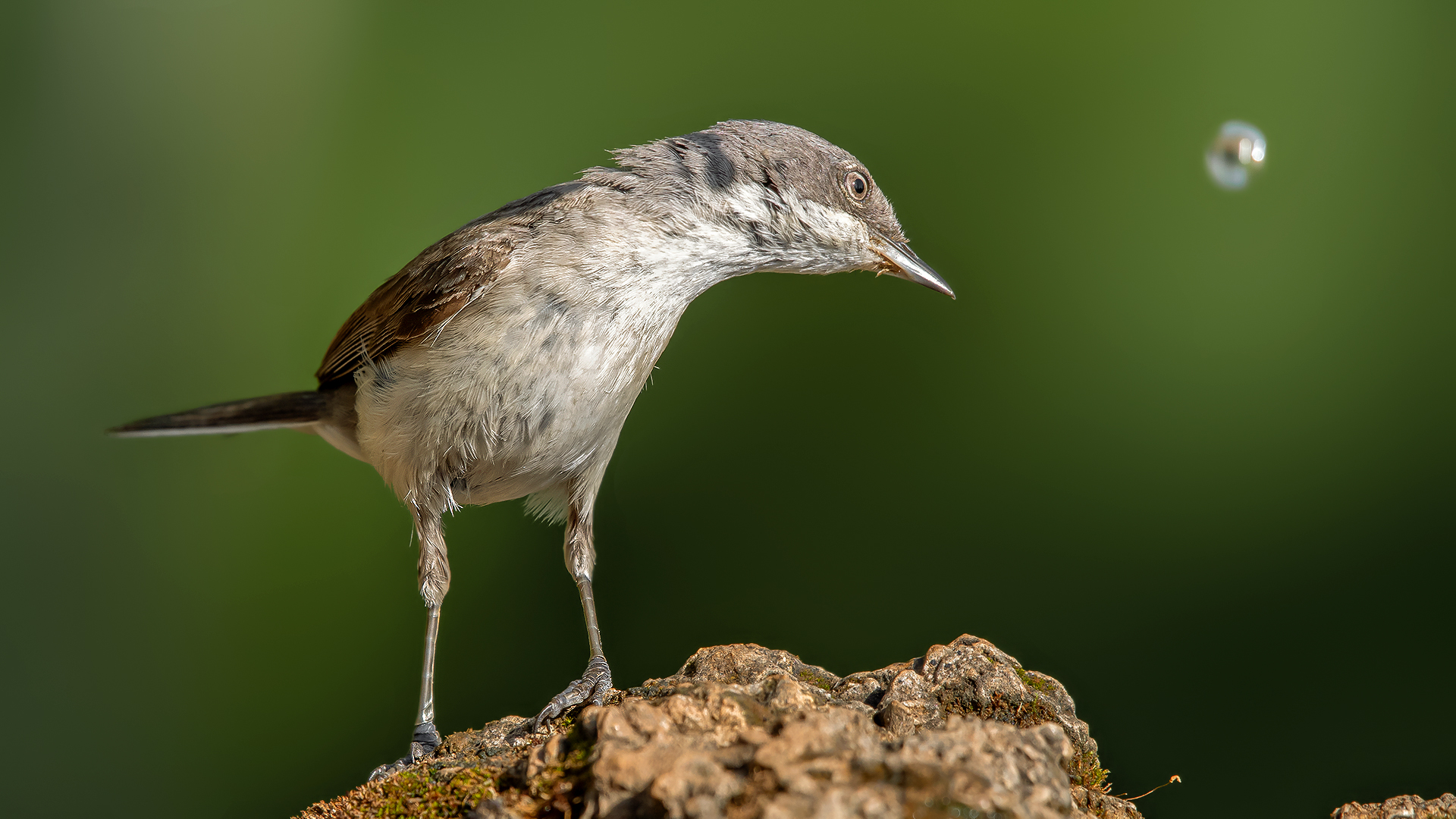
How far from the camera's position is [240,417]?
296cm

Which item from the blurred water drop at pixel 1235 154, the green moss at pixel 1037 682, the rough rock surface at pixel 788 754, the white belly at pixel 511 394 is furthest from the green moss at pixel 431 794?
the blurred water drop at pixel 1235 154

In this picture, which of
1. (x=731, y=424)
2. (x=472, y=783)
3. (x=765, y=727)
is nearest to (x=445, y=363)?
(x=472, y=783)

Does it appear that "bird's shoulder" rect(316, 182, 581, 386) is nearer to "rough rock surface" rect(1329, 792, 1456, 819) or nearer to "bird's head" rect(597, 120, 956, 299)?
"bird's head" rect(597, 120, 956, 299)

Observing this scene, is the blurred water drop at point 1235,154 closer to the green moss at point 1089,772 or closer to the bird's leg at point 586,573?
the green moss at point 1089,772

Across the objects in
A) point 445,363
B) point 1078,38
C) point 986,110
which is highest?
point 1078,38

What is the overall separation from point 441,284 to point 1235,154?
240 centimetres

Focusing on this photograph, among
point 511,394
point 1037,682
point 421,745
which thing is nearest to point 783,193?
point 511,394

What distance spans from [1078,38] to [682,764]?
3.44m

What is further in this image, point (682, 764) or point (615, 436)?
point (615, 436)

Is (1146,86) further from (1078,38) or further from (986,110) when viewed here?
(986,110)

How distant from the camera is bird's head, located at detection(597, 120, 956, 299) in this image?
2.51 m

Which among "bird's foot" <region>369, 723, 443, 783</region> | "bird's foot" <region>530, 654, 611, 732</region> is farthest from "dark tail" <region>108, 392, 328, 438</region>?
"bird's foot" <region>530, 654, 611, 732</region>

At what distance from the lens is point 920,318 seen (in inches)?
153

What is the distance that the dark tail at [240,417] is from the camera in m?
2.92
